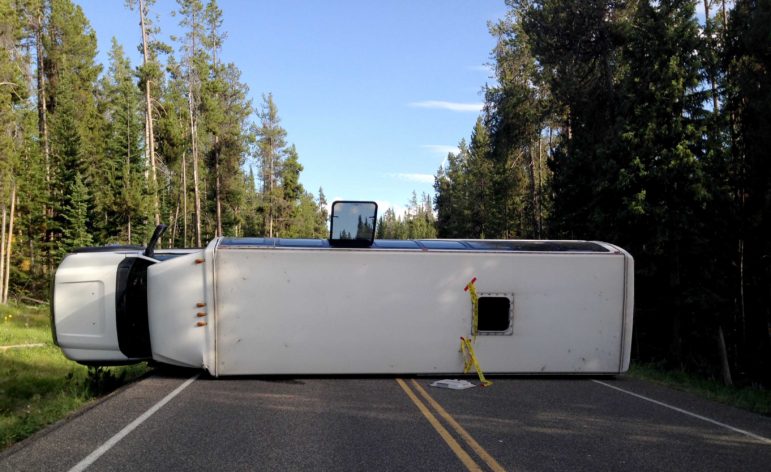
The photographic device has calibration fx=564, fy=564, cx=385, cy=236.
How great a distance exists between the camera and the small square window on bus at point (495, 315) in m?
10.0

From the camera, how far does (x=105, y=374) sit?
10.8m

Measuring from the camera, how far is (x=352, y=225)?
10188 millimetres

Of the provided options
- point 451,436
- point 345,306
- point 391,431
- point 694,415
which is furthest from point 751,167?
point 391,431

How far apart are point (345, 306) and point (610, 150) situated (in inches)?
647

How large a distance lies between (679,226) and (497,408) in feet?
53.3

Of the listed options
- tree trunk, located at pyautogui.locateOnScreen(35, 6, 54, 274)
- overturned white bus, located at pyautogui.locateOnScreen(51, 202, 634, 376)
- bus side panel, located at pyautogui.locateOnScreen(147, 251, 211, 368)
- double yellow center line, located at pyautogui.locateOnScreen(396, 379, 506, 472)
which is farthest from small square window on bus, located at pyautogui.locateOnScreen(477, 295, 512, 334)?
tree trunk, located at pyautogui.locateOnScreen(35, 6, 54, 274)

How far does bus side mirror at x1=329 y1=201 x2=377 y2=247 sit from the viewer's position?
10039 millimetres

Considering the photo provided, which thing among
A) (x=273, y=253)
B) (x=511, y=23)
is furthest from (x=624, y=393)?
(x=511, y=23)

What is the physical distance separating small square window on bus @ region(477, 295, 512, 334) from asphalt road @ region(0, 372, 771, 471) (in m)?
1.08

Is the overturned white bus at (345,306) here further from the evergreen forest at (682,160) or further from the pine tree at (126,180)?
the pine tree at (126,180)

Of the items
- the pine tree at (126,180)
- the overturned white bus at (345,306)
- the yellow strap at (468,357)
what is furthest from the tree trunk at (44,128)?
the yellow strap at (468,357)

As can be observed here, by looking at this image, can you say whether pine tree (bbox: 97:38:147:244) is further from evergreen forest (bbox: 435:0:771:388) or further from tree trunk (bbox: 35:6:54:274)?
evergreen forest (bbox: 435:0:771:388)

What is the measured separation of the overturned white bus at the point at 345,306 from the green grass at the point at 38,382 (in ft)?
4.00

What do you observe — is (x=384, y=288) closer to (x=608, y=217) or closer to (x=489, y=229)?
(x=608, y=217)
